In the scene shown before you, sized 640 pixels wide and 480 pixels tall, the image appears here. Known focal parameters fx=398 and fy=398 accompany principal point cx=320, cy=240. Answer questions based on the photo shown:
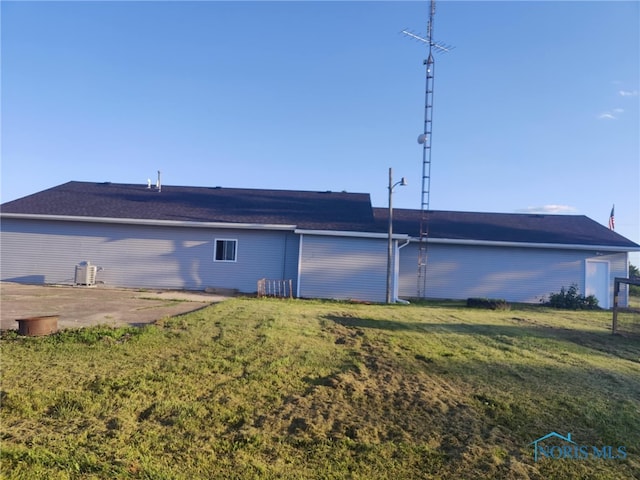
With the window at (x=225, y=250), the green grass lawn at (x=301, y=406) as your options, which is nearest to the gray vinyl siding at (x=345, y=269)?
the window at (x=225, y=250)

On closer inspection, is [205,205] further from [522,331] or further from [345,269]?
[522,331]

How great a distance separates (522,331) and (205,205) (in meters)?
13.7

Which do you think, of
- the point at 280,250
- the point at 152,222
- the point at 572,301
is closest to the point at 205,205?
the point at 152,222

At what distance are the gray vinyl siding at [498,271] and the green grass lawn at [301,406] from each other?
9.99m

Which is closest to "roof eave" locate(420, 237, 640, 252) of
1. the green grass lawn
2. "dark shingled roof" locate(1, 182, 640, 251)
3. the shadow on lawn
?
"dark shingled roof" locate(1, 182, 640, 251)

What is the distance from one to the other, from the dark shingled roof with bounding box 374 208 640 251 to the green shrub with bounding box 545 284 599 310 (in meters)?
2.30

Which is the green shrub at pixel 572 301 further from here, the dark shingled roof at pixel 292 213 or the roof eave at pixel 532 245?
the dark shingled roof at pixel 292 213

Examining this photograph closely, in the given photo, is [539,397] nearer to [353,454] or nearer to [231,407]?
[353,454]

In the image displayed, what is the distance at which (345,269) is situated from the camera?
15258mm

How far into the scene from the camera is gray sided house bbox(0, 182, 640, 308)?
50.0ft

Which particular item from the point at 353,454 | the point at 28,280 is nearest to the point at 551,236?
the point at 353,454

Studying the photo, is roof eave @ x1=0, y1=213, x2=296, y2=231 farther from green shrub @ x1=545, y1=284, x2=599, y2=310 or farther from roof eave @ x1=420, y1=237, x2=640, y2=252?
green shrub @ x1=545, y1=284, x2=599, y2=310

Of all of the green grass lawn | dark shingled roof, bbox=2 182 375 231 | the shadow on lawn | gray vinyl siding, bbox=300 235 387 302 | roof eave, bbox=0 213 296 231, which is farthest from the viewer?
dark shingled roof, bbox=2 182 375 231

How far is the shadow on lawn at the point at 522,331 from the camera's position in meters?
7.78
